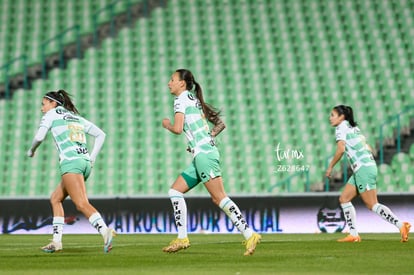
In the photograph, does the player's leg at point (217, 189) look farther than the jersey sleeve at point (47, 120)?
No

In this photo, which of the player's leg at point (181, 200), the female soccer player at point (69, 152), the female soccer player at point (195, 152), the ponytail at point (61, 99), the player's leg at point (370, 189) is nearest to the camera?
the female soccer player at point (195, 152)

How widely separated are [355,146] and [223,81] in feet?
33.9

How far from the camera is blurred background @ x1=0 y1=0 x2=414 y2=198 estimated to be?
22.7 meters

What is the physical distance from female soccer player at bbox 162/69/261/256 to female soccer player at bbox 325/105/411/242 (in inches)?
152

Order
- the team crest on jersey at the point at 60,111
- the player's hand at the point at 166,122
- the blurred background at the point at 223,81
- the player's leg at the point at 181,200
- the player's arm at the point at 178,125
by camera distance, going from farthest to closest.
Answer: the blurred background at the point at 223,81 → the team crest on jersey at the point at 60,111 → the player's leg at the point at 181,200 → the player's arm at the point at 178,125 → the player's hand at the point at 166,122

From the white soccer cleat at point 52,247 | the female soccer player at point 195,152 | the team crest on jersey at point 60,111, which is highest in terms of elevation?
the team crest on jersey at point 60,111

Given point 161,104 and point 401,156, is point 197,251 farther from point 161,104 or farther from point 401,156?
point 161,104

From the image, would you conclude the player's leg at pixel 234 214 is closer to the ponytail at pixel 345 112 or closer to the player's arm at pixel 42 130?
the player's arm at pixel 42 130

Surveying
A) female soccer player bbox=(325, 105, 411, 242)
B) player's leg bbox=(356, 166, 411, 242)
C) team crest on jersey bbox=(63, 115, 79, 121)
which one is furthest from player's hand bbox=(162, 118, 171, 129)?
player's leg bbox=(356, 166, 411, 242)

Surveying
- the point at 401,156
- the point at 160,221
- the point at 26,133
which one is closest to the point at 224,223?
the point at 160,221

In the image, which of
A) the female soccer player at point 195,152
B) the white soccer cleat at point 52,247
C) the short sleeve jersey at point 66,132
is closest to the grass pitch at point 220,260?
the white soccer cleat at point 52,247

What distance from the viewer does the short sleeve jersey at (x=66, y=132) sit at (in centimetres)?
1152

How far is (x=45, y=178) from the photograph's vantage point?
23062 mm

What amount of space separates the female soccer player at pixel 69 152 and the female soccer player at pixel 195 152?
96 cm
